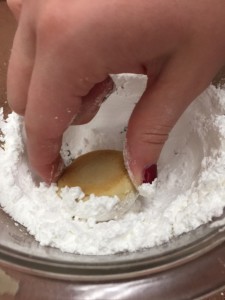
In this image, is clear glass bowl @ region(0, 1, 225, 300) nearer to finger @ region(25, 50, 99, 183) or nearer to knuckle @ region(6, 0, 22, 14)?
finger @ region(25, 50, 99, 183)

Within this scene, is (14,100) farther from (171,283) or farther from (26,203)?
(171,283)

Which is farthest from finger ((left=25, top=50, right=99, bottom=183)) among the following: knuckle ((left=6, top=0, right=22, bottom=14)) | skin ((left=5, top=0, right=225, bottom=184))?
knuckle ((left=6, top=0, right=22, bottom=14))

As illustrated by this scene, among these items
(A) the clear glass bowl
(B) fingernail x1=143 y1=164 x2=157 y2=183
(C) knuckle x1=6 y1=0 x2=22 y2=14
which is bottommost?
(A) the clear glass bowl

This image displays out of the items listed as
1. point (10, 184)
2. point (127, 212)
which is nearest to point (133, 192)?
point (127, 212)

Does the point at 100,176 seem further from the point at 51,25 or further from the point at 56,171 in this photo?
the point at 51,25

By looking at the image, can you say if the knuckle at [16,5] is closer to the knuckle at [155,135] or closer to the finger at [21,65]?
the finger at [21,65]

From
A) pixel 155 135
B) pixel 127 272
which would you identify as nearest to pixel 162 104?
pixel 155 135

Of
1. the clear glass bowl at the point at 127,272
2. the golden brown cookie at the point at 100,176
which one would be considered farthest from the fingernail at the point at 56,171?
the clear glass bowl at the point at 127,272
